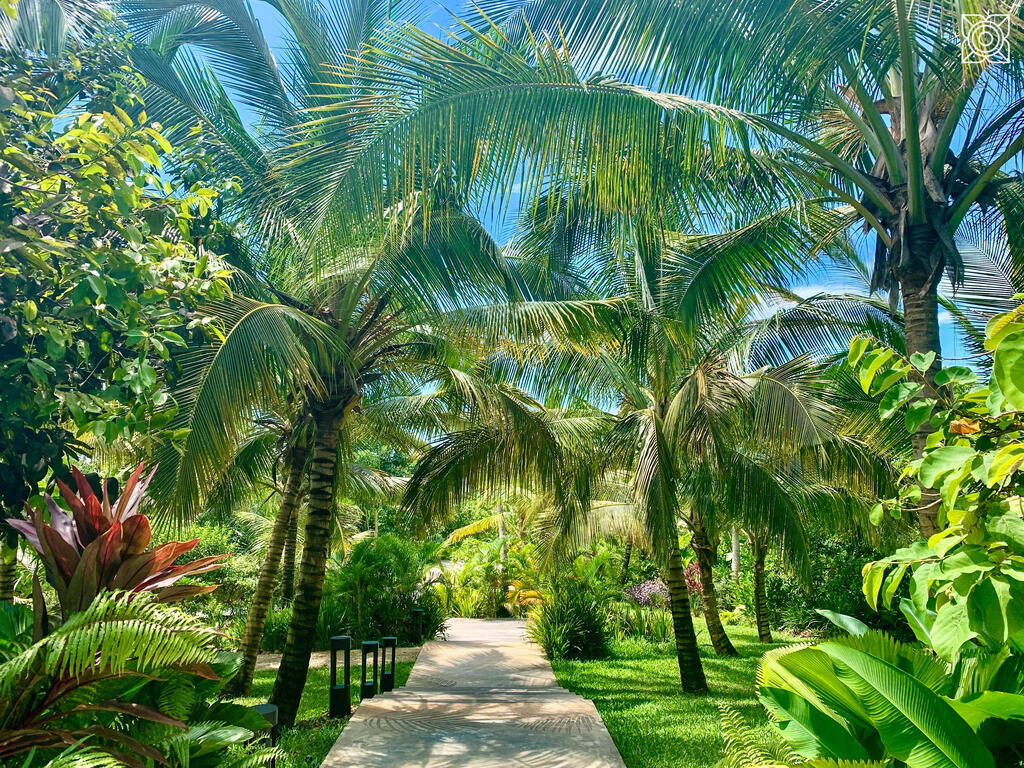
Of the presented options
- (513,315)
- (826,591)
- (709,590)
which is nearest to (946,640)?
(513,315)

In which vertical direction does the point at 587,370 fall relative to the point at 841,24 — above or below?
below

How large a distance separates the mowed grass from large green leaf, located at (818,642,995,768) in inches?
86.2

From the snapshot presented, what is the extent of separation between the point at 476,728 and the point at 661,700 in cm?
322

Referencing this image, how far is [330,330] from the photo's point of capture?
22.5 feet

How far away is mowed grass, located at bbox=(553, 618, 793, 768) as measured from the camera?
6.25 metres

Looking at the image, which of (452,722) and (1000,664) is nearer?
(1000,664)

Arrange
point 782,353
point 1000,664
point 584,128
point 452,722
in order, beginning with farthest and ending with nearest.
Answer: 1. point 782,353
2. point 452,722
3. point 584,128
4. point 1000,664

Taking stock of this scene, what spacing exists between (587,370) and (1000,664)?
7423 millimetres

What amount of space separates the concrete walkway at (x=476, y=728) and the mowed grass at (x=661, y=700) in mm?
448

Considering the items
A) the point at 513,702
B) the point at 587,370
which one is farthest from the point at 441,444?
the point at 513,702

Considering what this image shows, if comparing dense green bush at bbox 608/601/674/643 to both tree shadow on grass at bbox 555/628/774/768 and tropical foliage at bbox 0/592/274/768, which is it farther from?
tropical foliage at bbox 0/592/274/768

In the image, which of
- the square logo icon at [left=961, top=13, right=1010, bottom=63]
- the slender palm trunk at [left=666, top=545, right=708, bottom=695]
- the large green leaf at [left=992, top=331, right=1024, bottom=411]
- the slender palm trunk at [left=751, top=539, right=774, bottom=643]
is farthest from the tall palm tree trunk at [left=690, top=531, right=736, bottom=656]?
the large green leaf at [left=992, top=331, right=1024, bottom=411]

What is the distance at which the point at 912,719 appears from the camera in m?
1.70

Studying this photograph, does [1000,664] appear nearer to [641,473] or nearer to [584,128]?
[584,128]
